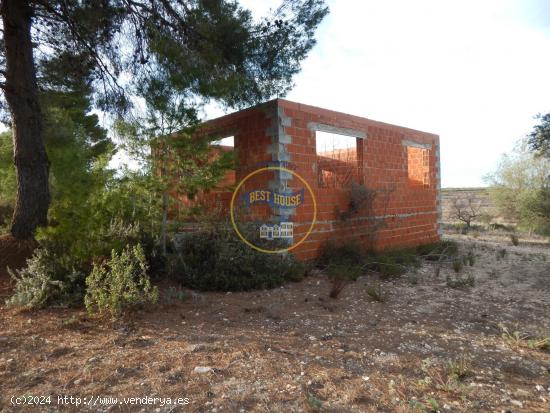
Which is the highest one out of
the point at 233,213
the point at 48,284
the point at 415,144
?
the point at 415,144

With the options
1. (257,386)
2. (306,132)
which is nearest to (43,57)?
(306,132)

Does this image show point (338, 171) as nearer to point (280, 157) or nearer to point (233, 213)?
point (280, 157)

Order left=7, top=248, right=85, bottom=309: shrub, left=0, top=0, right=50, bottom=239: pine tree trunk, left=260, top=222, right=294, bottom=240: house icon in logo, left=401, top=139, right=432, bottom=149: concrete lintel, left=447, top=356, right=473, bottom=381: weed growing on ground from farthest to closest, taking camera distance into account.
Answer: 1. left=401, top=139, right=432, bottom=149: concrete lintel
2. left=260, top=222, right=294, bottom=240: house icon in logo
3. left=0, top=0, right=50, bottom=239: pine tree trunk
4. left=7, top=248, right=85, bottom=309: shrub
5. left=447, top=356, right=473, bottom=381: weed growing on ground

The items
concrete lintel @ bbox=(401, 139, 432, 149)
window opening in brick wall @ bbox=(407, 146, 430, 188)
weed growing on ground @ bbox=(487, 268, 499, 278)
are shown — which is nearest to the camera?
weed growing on ground @ bbox=(487, 268, 499, 278)

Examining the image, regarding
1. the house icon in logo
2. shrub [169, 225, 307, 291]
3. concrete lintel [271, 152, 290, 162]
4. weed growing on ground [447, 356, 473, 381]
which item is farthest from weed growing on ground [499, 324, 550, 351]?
concrete lintel [271, 152, 290, 162]

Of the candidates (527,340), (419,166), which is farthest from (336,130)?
(527,340)

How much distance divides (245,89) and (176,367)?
16.0 feet

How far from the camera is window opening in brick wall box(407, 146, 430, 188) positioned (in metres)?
10.1

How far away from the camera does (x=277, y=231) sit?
6078mm

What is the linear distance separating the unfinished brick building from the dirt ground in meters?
2.16

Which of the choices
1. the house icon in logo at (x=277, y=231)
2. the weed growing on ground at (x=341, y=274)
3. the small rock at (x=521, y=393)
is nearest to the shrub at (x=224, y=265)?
the house icon in logo at (x=277, y=231)

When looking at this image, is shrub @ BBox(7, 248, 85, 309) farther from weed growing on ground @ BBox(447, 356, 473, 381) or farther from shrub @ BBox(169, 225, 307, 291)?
weed growing on ground @ BBox(447, 356, 473, 381)

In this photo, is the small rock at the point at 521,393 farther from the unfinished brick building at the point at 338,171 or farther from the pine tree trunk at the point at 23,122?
the pine tree trunk at the point at 23,122

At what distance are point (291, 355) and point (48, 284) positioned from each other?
3.17 m
